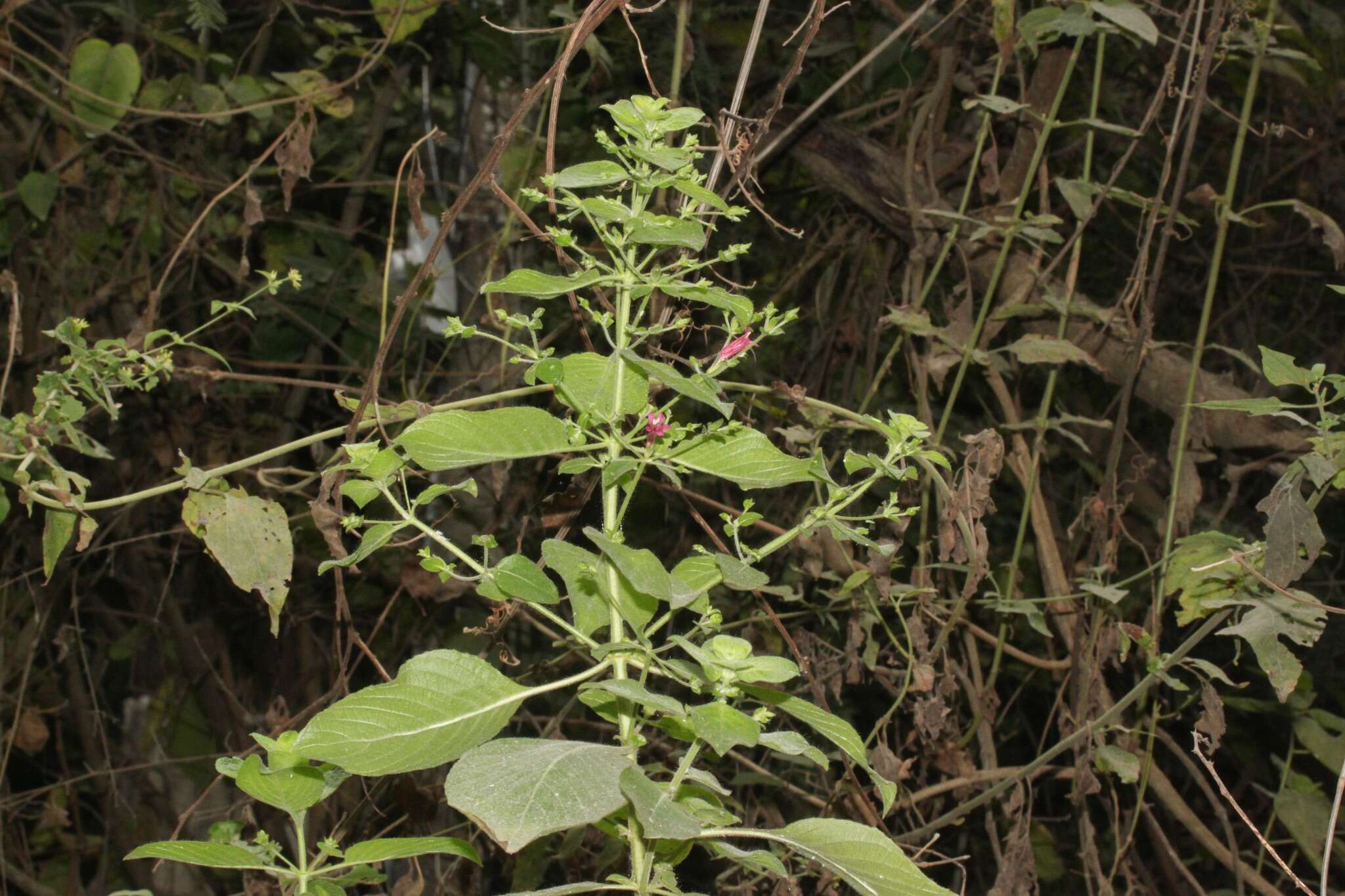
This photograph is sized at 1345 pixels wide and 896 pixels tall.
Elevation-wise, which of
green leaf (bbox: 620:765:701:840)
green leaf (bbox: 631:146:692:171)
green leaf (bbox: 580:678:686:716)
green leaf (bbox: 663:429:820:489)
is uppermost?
green leaf (bbox: 631:146:692:171)

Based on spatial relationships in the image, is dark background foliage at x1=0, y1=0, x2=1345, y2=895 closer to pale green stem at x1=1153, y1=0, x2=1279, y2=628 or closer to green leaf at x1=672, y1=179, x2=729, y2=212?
pale green stem at x1=1153, y1=0, x2=1279, y2=628

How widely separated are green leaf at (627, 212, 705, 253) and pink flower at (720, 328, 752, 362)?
88mm

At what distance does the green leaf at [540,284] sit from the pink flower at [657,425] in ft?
0.27

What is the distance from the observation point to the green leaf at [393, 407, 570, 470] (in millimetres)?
648

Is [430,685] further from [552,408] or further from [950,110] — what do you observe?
[950,110]

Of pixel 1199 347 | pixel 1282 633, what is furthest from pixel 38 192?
pixel 1282 633

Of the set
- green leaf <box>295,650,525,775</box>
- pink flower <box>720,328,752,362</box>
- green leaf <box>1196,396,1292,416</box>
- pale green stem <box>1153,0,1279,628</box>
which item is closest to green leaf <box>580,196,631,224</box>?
pink flower <box>720,328,752,362</box>

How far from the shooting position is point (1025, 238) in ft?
4.85

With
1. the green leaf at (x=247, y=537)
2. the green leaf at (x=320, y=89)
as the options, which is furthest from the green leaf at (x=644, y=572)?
the green leaf at (x=320, y=89)

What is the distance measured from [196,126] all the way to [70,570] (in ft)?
2.57

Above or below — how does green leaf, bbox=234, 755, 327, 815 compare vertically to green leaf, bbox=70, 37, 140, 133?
below

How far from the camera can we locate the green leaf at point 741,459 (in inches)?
26.7

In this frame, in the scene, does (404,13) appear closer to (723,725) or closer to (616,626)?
(616,626)

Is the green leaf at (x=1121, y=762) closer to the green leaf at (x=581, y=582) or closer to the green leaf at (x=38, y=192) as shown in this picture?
the green leaf at (x=581, y=582)
